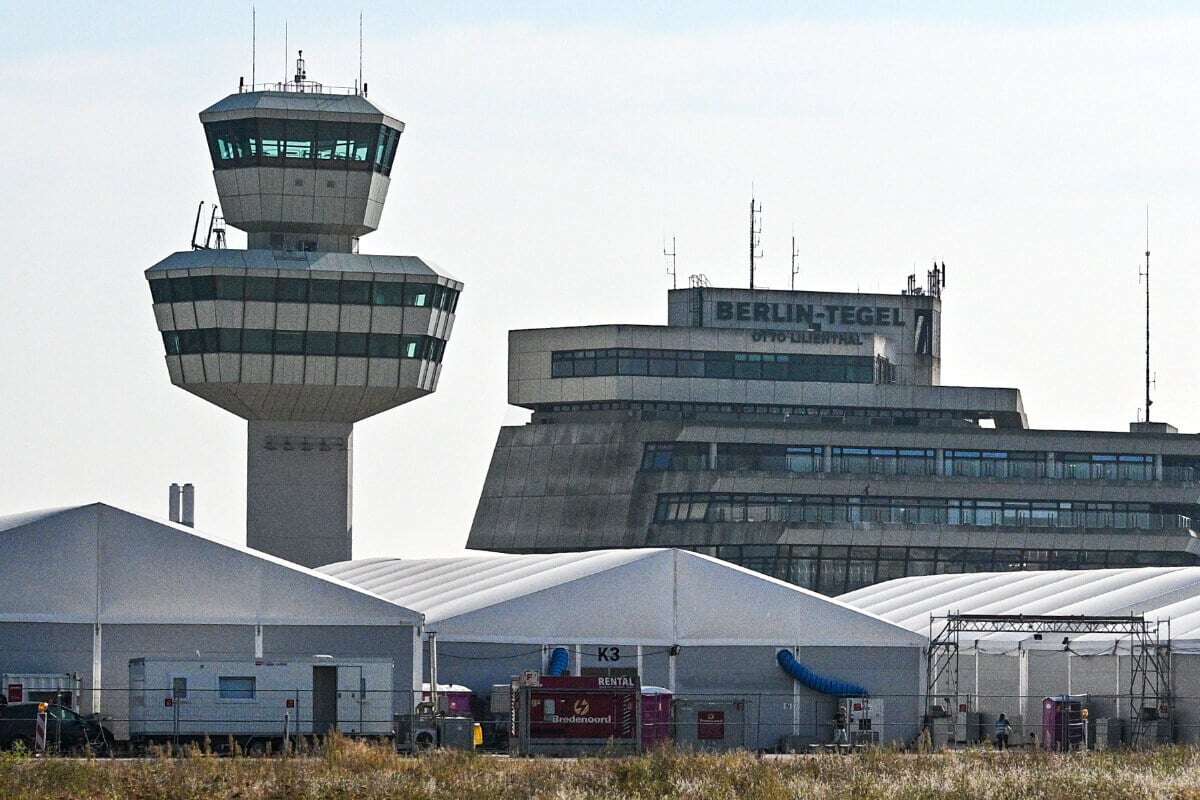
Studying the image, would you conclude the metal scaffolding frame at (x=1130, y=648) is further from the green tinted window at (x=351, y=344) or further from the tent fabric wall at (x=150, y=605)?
the green tinted window at (x=351, y=344)

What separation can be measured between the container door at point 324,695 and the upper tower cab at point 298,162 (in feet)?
197

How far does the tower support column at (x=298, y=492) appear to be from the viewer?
117562 millimetres

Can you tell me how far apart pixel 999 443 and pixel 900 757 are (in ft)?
276

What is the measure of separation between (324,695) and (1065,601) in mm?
25000

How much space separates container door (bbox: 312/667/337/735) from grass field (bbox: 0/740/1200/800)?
300 inches

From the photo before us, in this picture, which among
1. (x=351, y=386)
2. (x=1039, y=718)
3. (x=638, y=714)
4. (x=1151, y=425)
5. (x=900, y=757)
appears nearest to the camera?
(x=900, y=757)

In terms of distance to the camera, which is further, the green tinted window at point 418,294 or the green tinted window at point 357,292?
the green tinted window at point 418,294

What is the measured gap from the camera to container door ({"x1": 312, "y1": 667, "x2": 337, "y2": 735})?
2274 inches

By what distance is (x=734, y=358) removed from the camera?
5349 inches

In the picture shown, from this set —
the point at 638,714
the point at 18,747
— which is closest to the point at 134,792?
the point at 18,747

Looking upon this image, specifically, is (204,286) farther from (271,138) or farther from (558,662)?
(558,662)

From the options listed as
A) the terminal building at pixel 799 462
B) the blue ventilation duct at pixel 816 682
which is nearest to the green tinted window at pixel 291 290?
the terminal building at pixel 799 462

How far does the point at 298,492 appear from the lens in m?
118

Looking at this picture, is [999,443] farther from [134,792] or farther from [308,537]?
[134,792]
